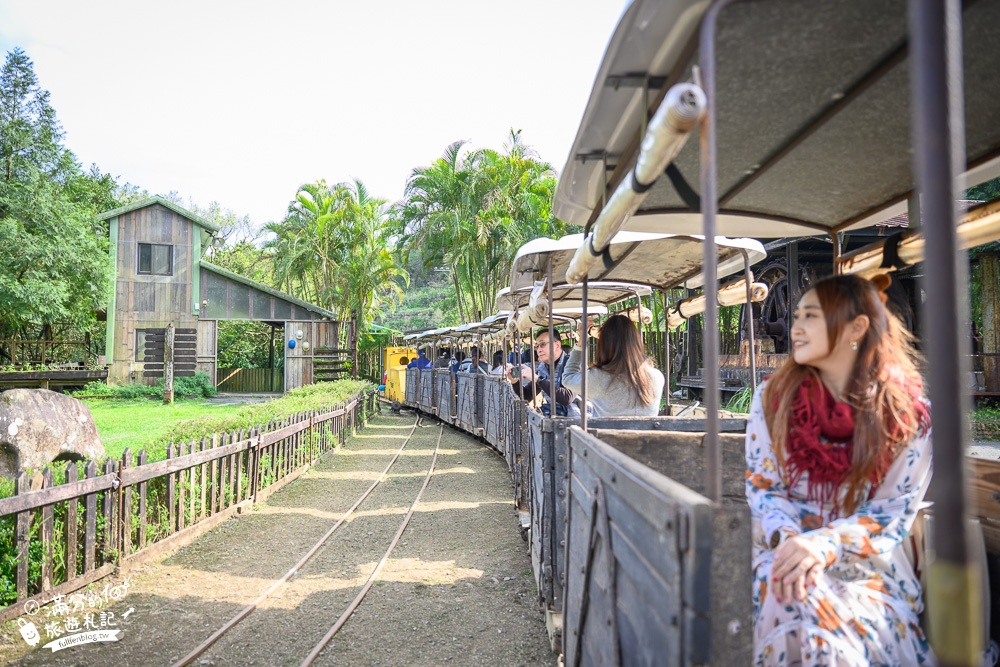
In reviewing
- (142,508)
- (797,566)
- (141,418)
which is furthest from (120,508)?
(141,418)

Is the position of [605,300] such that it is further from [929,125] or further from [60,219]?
[60,219]

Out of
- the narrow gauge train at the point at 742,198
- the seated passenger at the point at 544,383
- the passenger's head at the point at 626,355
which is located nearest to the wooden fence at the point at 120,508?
the seated passenger at the point at 544,383

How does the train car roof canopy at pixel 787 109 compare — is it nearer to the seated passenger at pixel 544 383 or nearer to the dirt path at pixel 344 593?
the seated passenger at pixel 544 383

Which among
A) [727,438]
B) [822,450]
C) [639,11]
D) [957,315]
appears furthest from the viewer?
[727,438]

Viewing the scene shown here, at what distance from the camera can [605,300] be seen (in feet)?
26.5

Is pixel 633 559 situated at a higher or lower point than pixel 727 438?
lower

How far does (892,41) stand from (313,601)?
5264 mm

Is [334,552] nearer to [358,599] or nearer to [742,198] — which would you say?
[358,599]

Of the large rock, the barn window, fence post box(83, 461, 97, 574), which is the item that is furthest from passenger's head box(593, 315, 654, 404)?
the barn window

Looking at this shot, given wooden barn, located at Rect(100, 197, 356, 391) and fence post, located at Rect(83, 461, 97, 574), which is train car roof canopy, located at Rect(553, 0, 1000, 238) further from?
wooden barn, located at Rect(100, 197, 356, 391)

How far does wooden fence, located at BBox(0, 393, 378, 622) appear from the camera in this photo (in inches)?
188

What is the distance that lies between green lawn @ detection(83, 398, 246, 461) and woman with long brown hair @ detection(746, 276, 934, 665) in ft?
19.8

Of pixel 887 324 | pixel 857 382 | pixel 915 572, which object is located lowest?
pixel 915 572

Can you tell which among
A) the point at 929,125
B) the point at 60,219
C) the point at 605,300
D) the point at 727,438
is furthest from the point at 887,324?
the point at 60,219
